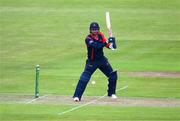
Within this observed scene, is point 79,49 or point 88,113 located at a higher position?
point 79,49

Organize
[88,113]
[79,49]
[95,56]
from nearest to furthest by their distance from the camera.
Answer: [88,113], [95,56], [79,49]

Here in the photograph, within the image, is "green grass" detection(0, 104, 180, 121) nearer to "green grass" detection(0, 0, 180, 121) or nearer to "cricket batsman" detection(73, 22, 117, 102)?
"green grass" detection(0, 0, 180, 121)

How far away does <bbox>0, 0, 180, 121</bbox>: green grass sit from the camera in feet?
75.0

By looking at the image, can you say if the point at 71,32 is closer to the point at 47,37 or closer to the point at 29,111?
the point at 47,37

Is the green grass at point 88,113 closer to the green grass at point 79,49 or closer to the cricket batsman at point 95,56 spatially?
the green grass at point 79,49

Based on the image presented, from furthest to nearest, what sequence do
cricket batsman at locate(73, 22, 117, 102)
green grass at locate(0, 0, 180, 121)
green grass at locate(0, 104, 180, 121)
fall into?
cricket batsman at locate(73, 22, 117, 102) < green grass at locate(0, 0, 180, 121) < green grass at locate(0, 104, 180, 121)

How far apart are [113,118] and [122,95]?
15.1 ft

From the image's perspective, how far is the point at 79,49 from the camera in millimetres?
42375

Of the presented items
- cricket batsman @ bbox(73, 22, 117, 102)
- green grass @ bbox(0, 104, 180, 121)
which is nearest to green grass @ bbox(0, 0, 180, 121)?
green grass @ bbox(0, 104, 180, 121)

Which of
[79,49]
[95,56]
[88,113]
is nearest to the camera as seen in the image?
[88,113]

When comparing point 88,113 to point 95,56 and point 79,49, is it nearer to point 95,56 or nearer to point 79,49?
point 95,56

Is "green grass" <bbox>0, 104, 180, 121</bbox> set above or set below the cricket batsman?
below

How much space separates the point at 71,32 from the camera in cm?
5106

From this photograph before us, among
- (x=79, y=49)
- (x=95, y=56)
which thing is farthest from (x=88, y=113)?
(x=79, y=49)
